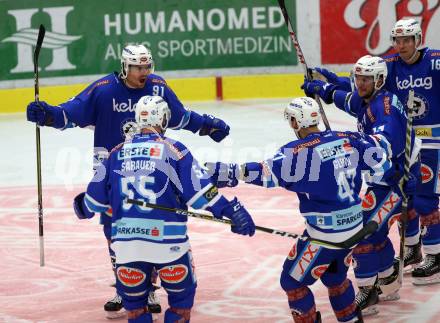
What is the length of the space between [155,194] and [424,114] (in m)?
2.75

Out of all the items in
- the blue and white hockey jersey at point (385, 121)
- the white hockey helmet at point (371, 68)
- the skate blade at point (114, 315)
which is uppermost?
the white hockey helmet at point (371, 68)

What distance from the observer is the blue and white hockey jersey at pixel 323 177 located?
574 centimetres

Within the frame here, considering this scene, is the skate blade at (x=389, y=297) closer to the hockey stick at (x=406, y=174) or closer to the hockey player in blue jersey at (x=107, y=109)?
the hockey stick at (x=406, y=174)

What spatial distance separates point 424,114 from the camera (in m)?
7.46

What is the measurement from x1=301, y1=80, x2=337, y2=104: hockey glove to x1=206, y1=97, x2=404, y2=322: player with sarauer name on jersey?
5.05ft

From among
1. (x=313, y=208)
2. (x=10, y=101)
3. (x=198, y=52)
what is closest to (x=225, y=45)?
(x=198, y=52)

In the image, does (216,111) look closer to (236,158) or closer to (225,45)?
(225,45)

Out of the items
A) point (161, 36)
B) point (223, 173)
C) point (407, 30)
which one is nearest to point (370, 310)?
point (223, 173)

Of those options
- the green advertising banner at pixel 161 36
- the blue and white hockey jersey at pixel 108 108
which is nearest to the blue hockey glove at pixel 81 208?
the blue and white hockey jersey at pixel 108 108

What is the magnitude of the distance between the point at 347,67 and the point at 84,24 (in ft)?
13.0

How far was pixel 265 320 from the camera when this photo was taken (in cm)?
666

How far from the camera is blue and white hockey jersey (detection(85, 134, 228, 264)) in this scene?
5492 millimetres

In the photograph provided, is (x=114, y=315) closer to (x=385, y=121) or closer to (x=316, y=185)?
(x=316, y=185)

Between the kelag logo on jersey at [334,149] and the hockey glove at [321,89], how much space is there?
1718 mm
